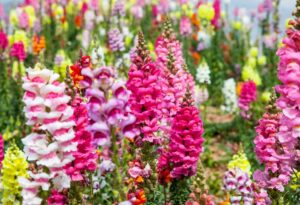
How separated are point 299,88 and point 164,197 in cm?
216

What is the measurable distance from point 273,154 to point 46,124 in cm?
184

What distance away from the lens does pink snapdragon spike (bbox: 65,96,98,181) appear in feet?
15.6

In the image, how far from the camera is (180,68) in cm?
690

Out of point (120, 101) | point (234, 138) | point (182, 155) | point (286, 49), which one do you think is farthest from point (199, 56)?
point (120, 101)

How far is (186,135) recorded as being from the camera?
19.0 feet

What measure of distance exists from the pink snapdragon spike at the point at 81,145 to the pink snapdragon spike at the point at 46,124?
0.47 metres

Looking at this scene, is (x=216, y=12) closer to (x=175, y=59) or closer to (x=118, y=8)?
(x=118, y=8)

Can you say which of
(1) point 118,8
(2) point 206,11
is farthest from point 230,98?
(2) point 206,11

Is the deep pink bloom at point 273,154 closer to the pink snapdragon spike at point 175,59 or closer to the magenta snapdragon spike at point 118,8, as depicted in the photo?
the pink snapdragon spike at point 175,59

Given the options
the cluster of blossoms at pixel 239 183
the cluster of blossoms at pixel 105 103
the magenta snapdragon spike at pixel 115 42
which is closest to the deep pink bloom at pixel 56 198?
the cluster of blossoms at pixel 105 103

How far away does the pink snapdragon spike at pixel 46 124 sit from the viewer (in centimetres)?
408

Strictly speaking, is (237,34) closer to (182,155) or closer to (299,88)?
(182,155)

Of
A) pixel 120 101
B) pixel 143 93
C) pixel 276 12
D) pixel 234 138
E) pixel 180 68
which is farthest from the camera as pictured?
pixel 276 12

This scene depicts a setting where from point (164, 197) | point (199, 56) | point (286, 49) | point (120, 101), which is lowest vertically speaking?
point (164, 197)
